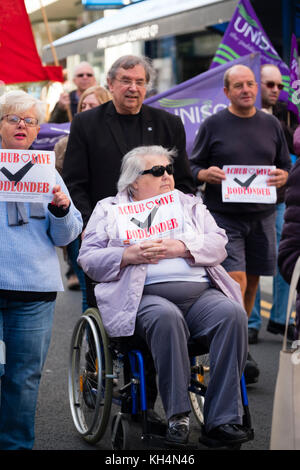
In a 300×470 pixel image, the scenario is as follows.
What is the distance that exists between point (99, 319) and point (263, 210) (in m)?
2.12

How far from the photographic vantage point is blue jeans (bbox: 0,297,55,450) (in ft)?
13.7

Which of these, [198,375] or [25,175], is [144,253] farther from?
[198,375]

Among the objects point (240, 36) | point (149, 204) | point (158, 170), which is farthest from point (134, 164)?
point (240, 36)

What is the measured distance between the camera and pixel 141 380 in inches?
165

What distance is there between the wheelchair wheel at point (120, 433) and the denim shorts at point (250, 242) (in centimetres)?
203

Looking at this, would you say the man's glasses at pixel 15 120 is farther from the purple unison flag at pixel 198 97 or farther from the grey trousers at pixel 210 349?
the purple unison flag at pixel 198 97

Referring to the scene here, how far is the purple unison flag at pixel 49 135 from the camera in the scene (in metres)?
7.68

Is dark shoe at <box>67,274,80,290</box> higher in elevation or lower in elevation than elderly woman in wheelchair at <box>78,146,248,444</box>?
lower

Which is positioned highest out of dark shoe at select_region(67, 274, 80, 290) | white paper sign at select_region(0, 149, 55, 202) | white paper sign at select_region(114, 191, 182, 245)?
white paper sign at select_region(0, 149, 55, 202)

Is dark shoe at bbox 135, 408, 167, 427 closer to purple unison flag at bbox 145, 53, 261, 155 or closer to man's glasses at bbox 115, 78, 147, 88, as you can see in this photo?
man's glasses at bbox 115, 78, 147, 88

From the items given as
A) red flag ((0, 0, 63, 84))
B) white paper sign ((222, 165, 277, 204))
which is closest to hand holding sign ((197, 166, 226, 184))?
white paper sign ((222, 165, 277, 204))

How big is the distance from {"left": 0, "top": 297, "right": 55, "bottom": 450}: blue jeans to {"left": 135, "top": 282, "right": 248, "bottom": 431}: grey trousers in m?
0.50

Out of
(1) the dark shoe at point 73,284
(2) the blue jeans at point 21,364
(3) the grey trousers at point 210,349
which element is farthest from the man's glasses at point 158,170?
(1) the dark shoe at point 73,284
